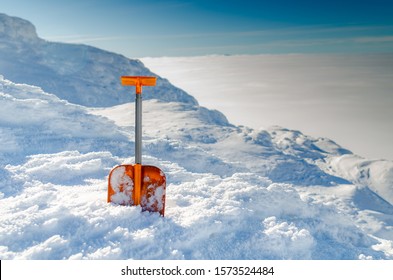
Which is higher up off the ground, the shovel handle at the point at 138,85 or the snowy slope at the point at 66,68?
the snowy slope at the point at 66,68

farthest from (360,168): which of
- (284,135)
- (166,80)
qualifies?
(166,80)

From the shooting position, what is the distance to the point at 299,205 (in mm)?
4887

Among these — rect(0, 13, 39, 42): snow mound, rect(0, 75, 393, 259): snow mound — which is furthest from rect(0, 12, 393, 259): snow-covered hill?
rect(0, 13, 39, 42): snow mound

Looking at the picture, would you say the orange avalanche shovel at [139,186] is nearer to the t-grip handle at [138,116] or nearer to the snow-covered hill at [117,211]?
the t-grip handle at [138,116]

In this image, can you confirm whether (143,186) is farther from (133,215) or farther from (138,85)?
(138,85)

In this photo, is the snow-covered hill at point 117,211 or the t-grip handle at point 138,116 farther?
the t-grip handle at point 138,116

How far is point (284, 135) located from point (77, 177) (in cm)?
9631

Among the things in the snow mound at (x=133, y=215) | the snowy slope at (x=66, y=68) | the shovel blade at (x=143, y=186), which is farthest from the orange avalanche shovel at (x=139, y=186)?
the snowy slope at (x=66, y=68)

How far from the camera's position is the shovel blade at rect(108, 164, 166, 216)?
392 cm

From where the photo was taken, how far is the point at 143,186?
13.0 ft

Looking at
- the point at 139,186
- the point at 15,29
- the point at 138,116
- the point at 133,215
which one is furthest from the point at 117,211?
the point at 15,29

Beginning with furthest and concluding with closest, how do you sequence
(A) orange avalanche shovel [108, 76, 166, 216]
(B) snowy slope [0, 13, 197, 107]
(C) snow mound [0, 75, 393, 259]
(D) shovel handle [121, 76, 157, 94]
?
(B) snowy slope [0, 13, 197, 107]
(A) orange avalanche shovel [108, 76, 166, 216]
(D) shovel handle [121, 76, 157, 94]
(C) snow mound [0, 75, 393, 259]

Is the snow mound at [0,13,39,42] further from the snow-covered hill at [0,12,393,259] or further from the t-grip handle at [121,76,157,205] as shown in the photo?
the t-grip handle at [121,76,157,205]

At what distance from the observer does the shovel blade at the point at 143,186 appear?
12.9 feet
